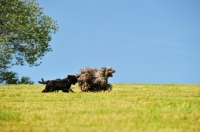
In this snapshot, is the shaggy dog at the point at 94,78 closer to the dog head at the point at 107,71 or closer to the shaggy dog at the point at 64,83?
the dog head at the point at 107,71

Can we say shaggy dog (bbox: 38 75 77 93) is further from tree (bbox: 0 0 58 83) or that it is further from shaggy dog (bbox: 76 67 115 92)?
tree (bbox: 0 0 58 83)

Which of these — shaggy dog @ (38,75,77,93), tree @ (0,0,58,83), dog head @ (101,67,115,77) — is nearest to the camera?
dog head @ (101,67,115,77)

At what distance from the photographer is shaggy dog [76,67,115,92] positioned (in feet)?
54.6

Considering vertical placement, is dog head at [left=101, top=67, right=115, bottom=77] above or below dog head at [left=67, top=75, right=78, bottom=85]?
above

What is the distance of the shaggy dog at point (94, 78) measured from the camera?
16.7 metres

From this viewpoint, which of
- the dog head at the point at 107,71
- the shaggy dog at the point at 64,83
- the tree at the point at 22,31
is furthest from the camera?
the tree at the point at 22,31

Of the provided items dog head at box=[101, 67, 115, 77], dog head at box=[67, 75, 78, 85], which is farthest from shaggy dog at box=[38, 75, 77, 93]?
dog head at box=[101, 67, 115, 77]

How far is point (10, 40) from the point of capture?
1316 inches

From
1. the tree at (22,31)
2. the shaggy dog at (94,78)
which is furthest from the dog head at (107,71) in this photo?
the tree at (22,31)

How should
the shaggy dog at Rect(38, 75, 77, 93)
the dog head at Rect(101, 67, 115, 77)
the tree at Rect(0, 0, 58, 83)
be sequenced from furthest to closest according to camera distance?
1. the tree at Rect(0, 0, 58, 83)
2. the shaggy dog at Rect(38, 75, 77, 93)
3. the dog head at Rect(101, 67, 115, 77)

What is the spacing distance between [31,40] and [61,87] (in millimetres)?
17390

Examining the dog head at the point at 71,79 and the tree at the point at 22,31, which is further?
the tree at the point at 22,31

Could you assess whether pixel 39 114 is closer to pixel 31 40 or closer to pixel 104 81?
pixel 104 81

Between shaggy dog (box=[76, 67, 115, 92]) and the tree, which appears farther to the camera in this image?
the tree
